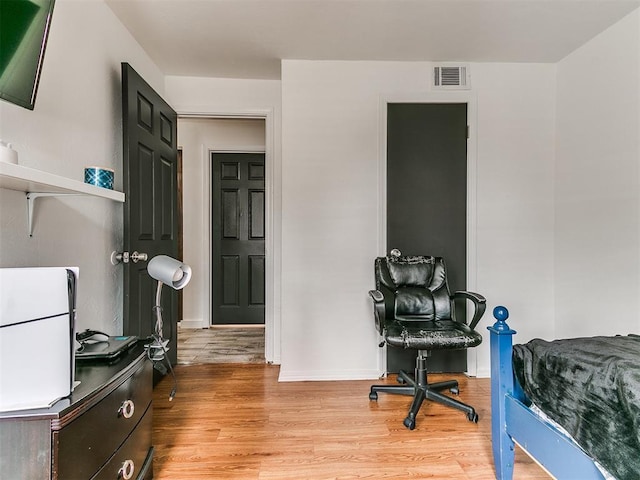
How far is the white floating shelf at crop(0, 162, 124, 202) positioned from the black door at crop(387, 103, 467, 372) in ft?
6.19

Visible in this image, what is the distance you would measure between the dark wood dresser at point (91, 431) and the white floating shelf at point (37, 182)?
0.61 meters

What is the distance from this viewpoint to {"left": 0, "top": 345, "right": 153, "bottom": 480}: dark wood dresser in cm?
83

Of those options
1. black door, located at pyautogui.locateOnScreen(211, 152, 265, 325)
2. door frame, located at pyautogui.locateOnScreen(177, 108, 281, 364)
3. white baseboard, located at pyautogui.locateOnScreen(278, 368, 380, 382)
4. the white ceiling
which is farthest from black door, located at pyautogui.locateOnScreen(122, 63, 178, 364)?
black door, located at pyautogui.locateOnScreen(211, 152, 265, 325)

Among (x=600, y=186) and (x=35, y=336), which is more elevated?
(x=600, y=186)

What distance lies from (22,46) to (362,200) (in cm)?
197

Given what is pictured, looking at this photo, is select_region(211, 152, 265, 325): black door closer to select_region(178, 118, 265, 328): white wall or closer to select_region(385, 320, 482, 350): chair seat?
select_region(178, 118, 265, 328): white wall

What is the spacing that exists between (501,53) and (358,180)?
1377mm

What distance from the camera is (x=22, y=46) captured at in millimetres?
1077

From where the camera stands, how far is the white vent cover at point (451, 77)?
100 inches

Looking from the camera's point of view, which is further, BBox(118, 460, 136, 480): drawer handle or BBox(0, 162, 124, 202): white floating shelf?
BBox(118, 460, 136, 480): drawer handle

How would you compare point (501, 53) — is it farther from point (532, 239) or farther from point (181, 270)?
point (181, 270)

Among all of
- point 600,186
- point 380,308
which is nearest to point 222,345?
point 380,308

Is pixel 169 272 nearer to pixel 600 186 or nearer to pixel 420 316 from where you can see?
pixel 420 316

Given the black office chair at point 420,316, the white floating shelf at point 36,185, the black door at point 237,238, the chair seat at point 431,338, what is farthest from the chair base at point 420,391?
the black door at point 237,238
